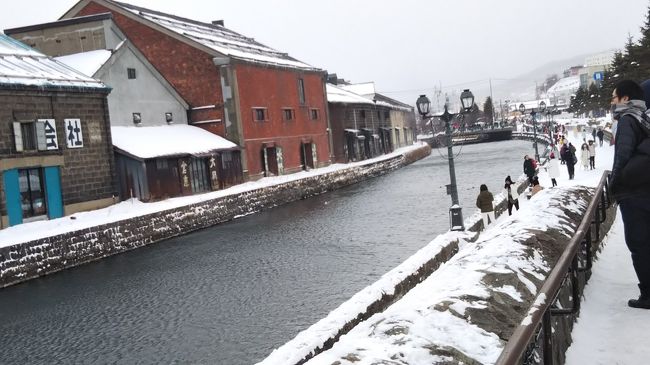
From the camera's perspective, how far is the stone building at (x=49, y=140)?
20.9 metres

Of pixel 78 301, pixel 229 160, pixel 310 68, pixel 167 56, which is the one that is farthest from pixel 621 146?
pixel 310 68

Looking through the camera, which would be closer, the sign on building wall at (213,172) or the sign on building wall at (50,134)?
the sign on building wall at (50,134)

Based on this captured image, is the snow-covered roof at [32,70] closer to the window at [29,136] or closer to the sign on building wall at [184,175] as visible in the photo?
the window at [29,136]

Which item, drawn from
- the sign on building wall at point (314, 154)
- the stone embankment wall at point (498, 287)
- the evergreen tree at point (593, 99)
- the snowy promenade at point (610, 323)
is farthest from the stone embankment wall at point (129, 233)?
the evergreen tree at point (593, 99)

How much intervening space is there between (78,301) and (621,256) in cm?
1225

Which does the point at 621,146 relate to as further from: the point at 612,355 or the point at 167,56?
the point at 167,56

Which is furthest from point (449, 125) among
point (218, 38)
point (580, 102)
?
point (580, 102)

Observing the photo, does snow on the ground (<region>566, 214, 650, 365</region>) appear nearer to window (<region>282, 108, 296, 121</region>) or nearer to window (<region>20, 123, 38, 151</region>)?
window (<region>20, 123, 38, 151</region>)

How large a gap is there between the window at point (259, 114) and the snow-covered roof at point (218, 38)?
332 cm

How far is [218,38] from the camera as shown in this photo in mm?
42156

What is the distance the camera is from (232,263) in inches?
658

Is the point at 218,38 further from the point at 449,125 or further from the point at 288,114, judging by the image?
the point at 449,125

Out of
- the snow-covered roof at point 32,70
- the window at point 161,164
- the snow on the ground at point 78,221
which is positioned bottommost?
Answer: the snow on the ground at point 78,221

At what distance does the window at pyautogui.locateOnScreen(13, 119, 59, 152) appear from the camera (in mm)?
21281
